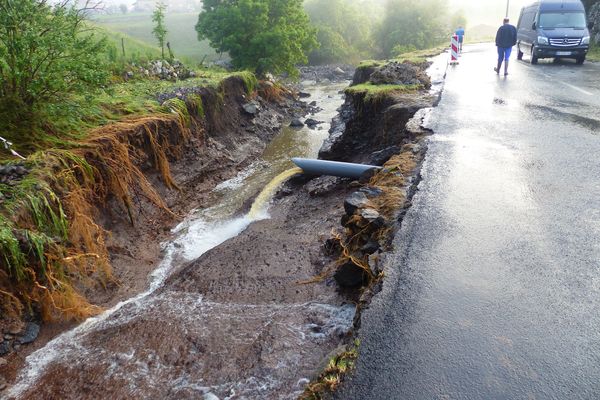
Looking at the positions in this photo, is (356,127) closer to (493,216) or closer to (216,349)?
(493,216)

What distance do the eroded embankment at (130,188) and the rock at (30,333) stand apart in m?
0.01

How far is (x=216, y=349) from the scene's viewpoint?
4.84 meters

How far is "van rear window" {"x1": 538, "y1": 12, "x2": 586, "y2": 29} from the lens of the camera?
1648cm

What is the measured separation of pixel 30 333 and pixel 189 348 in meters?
2.25

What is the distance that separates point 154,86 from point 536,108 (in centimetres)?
1119

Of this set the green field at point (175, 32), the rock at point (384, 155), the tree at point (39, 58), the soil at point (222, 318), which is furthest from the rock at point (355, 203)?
the green field at point (175, 32)

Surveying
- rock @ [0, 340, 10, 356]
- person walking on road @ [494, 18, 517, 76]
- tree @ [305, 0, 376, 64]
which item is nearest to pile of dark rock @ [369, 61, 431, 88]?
person walking on road @ [494, 18, 517, 76]

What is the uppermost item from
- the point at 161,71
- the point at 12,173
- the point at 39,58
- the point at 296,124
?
the point at 39,58

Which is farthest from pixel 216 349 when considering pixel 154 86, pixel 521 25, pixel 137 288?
pixel 521 25

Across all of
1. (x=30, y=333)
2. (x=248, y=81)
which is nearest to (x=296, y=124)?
(x=248, y=81)

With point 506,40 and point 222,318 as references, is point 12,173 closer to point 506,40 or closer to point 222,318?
point 222,318

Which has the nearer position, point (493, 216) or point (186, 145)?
point (493, 216)

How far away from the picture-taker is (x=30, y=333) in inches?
215

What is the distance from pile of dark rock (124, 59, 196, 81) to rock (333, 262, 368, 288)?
13.2 meters
